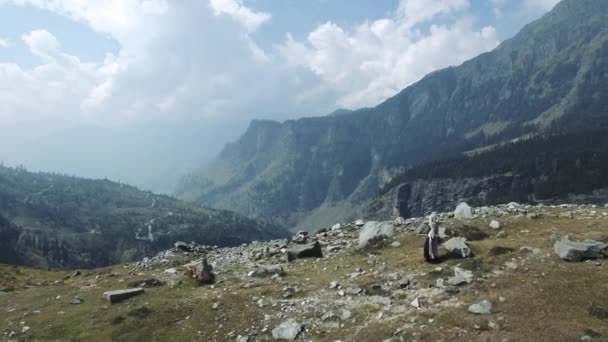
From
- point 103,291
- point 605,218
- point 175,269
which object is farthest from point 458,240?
point 103,291

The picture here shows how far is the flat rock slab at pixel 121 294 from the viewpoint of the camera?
30625mm

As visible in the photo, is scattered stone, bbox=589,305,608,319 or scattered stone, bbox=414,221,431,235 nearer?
scattered stone, bbox=589,305,608,319

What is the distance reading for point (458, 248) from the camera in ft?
96.8

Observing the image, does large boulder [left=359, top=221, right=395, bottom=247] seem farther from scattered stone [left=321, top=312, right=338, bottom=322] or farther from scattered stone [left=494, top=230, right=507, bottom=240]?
scattered stone [left=321, top=312, right=338, bottom=322]

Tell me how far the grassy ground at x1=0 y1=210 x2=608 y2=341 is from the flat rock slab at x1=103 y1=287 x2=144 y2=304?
50cm

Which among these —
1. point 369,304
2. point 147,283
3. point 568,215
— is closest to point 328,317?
point 369,304

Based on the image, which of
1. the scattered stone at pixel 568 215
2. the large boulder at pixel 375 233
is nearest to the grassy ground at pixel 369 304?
the scattered stone at pixel 568 215

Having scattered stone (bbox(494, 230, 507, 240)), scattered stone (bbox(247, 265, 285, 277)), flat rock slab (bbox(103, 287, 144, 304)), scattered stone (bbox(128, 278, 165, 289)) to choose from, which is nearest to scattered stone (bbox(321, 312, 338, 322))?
scattered stone (bbox(247, 265, 285, 277))

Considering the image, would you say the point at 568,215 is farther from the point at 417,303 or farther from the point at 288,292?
the point at 288,292

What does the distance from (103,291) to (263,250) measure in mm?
13643

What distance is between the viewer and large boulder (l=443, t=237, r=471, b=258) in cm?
2906

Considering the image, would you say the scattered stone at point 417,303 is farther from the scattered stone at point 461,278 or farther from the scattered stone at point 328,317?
the scattered stone at point 328,317

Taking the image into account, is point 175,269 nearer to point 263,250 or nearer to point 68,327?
point 263,250

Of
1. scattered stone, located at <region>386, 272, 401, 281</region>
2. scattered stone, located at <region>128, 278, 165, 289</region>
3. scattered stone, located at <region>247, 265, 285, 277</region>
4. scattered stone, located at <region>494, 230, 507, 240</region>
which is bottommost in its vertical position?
scattered stone, located at <region>386, 272, 401, 281</region>
